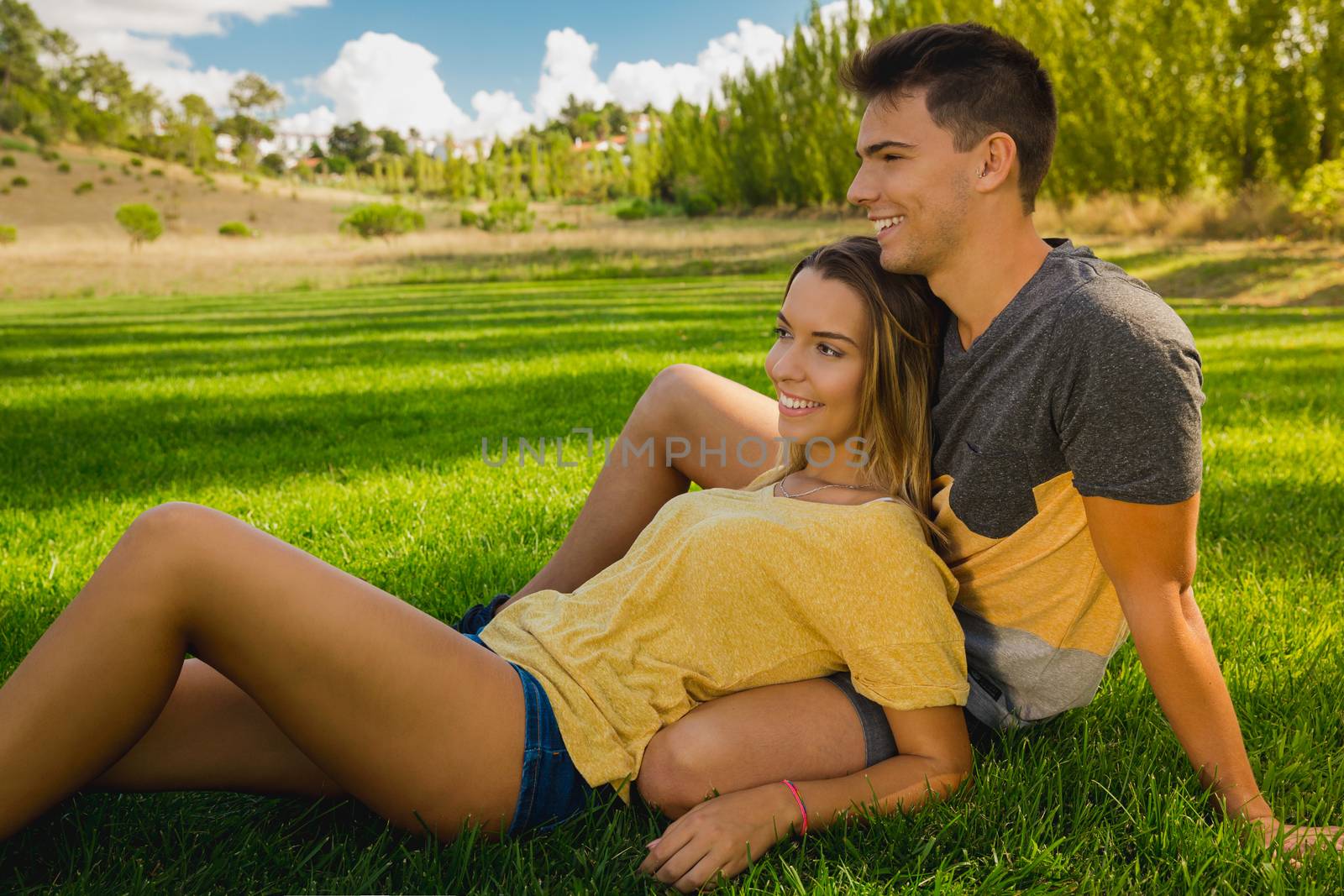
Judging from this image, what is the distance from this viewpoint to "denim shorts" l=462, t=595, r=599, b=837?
180 centimetres

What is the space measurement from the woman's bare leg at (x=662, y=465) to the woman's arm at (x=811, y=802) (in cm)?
99

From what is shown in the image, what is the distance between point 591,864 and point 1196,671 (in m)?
1.17

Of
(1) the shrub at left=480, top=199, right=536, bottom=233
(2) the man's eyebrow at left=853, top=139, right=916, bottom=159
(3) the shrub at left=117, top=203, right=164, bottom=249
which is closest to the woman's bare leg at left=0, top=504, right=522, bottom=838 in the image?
(2) the man's eyebrow at left=853, top=139, right=916, bottom=159

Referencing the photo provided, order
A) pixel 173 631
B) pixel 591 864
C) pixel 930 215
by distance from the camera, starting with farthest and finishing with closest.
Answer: pixel 930 215, pixel 591 864, pixel 173 631

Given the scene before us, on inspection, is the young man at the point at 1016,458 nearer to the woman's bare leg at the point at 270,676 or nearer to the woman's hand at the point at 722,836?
the woman's hand at the point at 722,836

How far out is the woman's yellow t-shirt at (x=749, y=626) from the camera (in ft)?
5.81

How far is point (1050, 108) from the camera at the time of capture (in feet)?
6.84

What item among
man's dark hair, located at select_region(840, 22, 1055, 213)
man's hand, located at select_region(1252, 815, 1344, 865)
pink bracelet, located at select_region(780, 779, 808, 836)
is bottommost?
man's hand, located at select_region(1252, 815, 1344, 865)

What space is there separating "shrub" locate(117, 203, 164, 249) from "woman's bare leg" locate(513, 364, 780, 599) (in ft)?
134

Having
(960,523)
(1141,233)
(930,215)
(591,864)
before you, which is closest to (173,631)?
(591,864)

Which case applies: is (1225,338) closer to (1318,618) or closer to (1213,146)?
(1318,618)

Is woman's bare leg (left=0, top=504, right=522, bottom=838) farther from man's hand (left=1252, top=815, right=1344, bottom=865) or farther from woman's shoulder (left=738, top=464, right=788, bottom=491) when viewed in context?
man's hand (left=1252, top=815, right=1344, bottom=865)

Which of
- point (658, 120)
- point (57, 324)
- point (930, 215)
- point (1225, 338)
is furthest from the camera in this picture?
point (658, 120)

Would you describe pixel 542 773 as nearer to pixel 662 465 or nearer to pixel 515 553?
pixel 662 465
